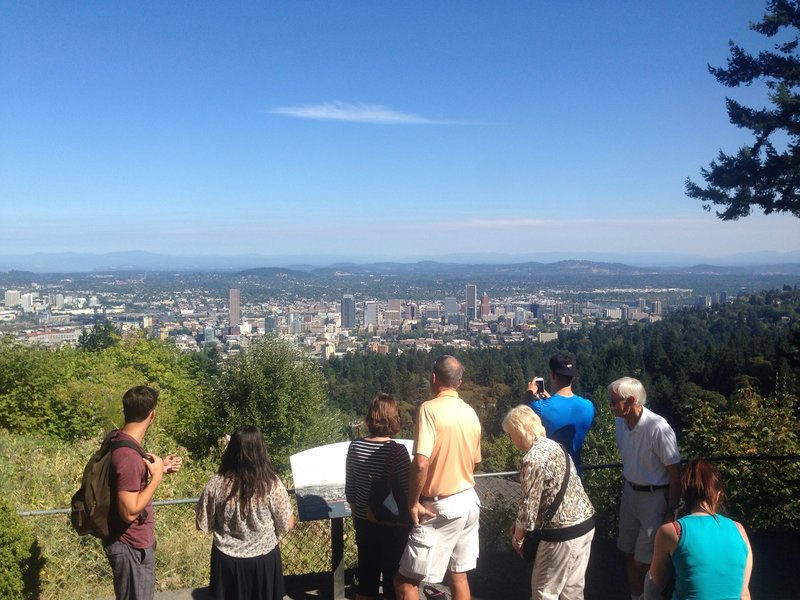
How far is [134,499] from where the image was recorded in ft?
9.94

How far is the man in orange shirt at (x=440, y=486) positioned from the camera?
3363 millimetres

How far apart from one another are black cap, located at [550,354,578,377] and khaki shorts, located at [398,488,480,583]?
94cm

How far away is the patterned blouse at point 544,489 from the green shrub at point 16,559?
2590 mm

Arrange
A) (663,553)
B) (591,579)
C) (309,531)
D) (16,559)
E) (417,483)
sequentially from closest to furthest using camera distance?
(663,553) < (417,483) < (16,559) < (591,579) < (309,531)

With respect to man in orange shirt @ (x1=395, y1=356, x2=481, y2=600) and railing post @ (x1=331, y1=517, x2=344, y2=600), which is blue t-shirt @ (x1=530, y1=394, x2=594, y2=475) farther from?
railing post @ (x1=331, y1=517, x2=344, y2=600)

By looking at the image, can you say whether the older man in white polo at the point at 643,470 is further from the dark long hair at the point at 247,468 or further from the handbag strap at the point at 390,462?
the dark long hair at the point at 247,468

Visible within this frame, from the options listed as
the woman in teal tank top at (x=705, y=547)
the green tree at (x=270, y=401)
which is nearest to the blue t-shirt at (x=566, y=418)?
the woman in teal tank top at (x=705, y=547)

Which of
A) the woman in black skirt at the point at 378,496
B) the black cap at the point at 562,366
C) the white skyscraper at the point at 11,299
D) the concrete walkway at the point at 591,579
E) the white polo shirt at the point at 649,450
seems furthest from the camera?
the white skyscraper at the point at 11,299

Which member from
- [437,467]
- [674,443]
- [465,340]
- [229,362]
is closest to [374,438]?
[437,467]

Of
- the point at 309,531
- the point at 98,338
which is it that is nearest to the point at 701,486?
the point at 309,531

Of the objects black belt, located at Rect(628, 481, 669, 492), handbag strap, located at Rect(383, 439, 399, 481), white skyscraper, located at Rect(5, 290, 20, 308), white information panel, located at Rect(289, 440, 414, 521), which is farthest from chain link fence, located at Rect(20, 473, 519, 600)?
white skyscraper, located at Rect(5, 290, 20, 308)

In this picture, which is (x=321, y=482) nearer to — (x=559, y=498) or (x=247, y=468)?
(x=247, y=468)

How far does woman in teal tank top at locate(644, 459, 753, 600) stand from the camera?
255 centimetres

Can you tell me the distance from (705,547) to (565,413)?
1.37 metres
